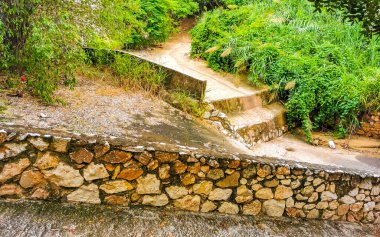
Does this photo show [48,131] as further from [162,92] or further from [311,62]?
[311,62]

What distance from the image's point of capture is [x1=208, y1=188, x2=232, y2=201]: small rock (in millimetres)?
3479

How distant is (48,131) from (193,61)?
25.6ft

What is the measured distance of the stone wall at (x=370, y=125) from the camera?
8000mm

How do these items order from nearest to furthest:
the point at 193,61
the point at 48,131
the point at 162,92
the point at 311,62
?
the point at 48,131
the point at 162,92
the point at 311,62
the point at 193,61

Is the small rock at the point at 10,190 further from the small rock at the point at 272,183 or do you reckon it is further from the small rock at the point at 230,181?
the small rock at the point at 272,183

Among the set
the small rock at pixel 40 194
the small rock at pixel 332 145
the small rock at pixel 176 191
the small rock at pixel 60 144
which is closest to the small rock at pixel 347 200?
the small rock at pixel 176 191

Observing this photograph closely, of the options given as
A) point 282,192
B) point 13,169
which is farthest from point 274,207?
point 13,169

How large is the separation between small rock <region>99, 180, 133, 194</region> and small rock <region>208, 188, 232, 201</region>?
82 cm

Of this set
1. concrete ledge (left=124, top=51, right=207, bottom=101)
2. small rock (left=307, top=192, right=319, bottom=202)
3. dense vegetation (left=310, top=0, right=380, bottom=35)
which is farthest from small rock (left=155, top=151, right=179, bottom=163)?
concrete ledge (left=124, top=51, right=207, bottom=101)

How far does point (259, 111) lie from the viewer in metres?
8.02

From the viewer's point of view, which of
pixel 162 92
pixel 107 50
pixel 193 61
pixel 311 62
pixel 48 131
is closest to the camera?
pixel 48 131

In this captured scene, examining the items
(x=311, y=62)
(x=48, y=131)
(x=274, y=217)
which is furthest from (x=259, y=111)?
(x=48, y=131)

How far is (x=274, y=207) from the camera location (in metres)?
3.70

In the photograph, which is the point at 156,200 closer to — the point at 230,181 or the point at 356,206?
the point at 230,181
